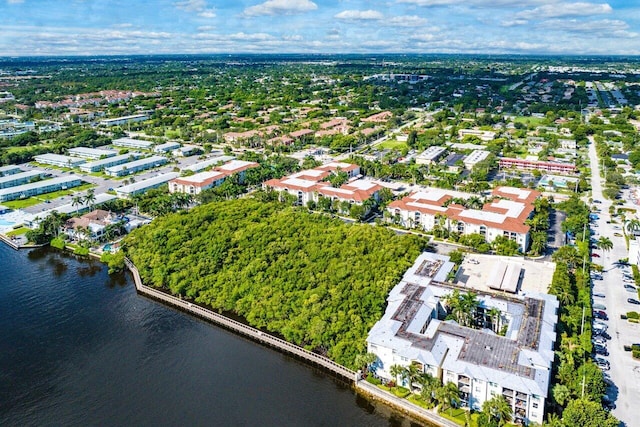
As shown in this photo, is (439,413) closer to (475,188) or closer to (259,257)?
(259,257)

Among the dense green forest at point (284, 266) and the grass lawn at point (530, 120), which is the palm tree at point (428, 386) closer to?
the dense green forest at point (284, 266)

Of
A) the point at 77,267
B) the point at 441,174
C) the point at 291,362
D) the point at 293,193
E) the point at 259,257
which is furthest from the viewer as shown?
the point at 441,174

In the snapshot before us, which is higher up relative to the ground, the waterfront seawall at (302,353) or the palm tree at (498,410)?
the palm tree at (498,410)

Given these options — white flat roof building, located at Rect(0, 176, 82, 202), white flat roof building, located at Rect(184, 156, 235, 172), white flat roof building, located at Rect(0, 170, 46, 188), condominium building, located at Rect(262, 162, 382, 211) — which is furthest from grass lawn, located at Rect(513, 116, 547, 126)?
white flat roof building, located at Rect(0, 170, 46, 188)

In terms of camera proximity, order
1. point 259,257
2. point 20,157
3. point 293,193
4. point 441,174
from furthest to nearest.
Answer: point 20,157, point 441,174, point 293,193, point 259,257

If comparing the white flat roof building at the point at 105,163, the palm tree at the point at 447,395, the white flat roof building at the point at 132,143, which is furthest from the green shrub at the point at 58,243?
the white flat roof building at the point at 132,143

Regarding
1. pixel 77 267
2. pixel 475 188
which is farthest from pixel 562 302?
pixel 77 267

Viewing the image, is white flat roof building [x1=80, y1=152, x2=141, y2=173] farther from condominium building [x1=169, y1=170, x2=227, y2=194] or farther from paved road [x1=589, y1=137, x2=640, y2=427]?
paved road [x1=589, y1=137, x2=640, y2=427]
